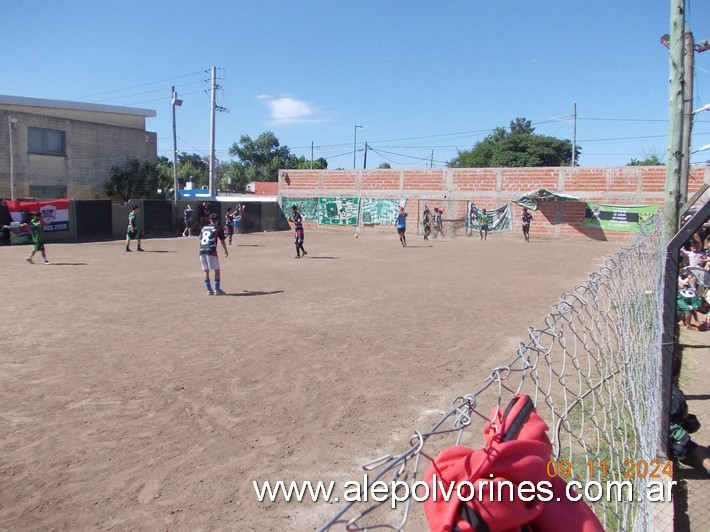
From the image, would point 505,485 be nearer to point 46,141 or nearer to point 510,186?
point 510,186

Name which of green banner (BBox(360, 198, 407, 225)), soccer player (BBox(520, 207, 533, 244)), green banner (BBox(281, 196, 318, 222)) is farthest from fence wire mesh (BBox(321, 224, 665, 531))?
green banner (BBox(281, 196, 318, 222))

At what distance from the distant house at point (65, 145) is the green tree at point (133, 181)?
52 cm

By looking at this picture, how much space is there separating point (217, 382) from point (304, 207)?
32.0 meters

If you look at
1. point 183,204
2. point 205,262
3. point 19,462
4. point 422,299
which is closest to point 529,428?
point 19,462

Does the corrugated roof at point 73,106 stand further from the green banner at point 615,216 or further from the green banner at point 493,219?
the green banner at point 615,216

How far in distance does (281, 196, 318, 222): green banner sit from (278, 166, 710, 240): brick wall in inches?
19.4

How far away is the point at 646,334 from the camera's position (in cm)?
495

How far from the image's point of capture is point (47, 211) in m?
24.0

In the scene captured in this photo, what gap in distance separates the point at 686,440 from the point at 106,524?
4525 millimetres

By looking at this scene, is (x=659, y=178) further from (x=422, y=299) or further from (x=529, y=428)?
(x=529, y=428)

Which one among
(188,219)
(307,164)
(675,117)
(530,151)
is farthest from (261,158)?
(675,117)

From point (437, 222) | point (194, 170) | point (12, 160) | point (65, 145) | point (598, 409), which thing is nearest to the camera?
point (598, 409)

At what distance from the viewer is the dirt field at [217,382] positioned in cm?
380

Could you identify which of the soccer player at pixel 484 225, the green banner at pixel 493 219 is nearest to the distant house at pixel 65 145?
the green banner at pixel 493 219
